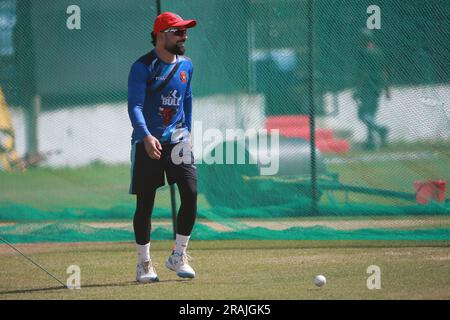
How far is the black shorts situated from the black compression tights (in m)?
0.06

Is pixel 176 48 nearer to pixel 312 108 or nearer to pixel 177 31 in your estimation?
pixel 177 31

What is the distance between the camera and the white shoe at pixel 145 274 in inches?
328

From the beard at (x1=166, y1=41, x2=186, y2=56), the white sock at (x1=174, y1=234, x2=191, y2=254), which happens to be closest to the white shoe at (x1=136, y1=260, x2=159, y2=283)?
the white sock at (x1=174, y1=234, x2=191, y2=254)

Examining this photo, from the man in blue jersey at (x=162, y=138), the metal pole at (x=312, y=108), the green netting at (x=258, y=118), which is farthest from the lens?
the metal pole at (x=312, y=108)

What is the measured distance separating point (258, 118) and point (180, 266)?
11.0ft

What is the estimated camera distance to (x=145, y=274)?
835cm

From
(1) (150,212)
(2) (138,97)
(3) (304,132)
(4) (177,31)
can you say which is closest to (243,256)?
(1) (150,212)

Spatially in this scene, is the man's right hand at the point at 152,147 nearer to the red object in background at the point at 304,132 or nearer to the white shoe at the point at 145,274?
the white shoe at the point at 145,274

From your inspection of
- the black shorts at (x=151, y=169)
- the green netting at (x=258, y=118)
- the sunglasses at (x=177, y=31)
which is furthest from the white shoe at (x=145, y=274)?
the green netting at (x=258, y=118)

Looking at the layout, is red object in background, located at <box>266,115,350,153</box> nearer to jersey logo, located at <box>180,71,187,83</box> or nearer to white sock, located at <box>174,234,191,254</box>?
jersey logo, located at <box>180,71,187,83</box>

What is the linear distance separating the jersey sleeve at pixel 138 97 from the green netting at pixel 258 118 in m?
3.14

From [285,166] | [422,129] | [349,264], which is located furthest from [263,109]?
[349,264]

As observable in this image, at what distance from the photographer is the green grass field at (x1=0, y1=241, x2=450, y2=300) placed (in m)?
7.68
